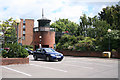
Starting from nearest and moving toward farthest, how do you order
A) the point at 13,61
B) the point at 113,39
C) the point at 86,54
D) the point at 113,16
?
the point at 13,61, the point at 113,39, the point at 86,54, the point at 113,16

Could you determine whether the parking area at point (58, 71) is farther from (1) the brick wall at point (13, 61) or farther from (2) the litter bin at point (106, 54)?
(2) the litter bin at point (106, 54)

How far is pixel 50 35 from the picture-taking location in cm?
4194

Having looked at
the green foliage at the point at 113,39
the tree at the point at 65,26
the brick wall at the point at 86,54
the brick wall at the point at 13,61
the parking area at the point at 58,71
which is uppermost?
the tree at the point at 65,26

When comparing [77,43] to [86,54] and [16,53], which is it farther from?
[16,53]

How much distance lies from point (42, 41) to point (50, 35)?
93.5 inches

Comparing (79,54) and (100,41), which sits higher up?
(100,41)

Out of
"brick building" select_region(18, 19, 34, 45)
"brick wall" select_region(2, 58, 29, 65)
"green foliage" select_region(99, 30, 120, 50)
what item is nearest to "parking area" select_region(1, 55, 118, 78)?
"brick wall" select_region(2, 58, 29, 65)

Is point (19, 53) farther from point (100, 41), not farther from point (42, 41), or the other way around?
point (42, 41)

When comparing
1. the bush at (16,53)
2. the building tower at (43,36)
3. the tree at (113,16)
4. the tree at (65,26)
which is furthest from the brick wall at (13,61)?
the tree at (65,26)

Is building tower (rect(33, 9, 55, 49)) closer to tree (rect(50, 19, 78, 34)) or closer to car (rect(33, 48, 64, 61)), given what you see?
car (rect(33, 48, 64, 61))

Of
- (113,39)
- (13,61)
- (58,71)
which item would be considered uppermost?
(113,39)

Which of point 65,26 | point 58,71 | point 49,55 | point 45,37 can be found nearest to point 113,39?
point 49,55

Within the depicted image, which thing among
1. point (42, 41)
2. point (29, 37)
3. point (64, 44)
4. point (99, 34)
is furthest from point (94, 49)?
point (29, 37)

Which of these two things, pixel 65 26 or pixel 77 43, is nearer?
pixel 77 43
